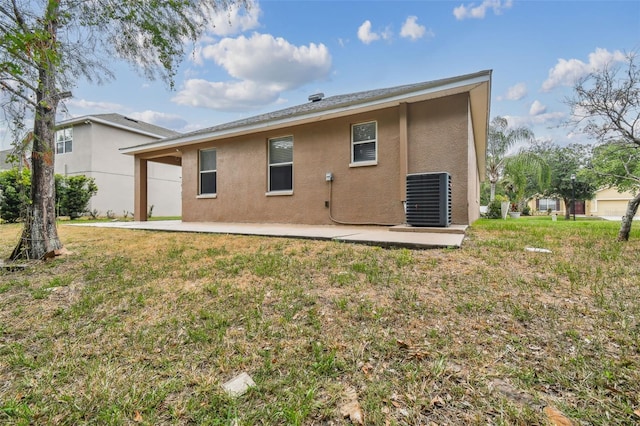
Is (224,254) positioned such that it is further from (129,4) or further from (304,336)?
(129,4)

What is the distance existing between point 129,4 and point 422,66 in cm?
900

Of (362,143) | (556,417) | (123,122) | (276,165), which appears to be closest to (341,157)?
(362,143)

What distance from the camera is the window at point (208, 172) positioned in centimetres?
946

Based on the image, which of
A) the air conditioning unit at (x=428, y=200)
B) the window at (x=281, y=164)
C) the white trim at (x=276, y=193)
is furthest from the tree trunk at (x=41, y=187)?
the air conditioning unit at (x=428, y=200)

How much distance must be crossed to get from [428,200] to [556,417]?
176 inches

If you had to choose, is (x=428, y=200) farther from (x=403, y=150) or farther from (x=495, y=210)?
(x=495, y=210)

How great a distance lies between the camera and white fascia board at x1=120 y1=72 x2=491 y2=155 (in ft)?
18.2

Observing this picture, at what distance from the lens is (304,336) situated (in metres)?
1.83

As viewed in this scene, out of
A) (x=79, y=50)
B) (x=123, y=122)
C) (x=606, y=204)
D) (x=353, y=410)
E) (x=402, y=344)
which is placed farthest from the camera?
(x=606, y=204)

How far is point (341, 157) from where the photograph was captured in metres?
7.23

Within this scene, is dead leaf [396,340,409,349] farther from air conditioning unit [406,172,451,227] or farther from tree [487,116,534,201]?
tree [487,116,534,201]

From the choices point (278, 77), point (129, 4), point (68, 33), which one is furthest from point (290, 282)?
point (278, 77)

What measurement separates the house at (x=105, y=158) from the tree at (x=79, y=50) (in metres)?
13.1

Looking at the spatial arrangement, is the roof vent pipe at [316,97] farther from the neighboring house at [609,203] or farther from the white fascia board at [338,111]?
the neighboring house at [609,203]
